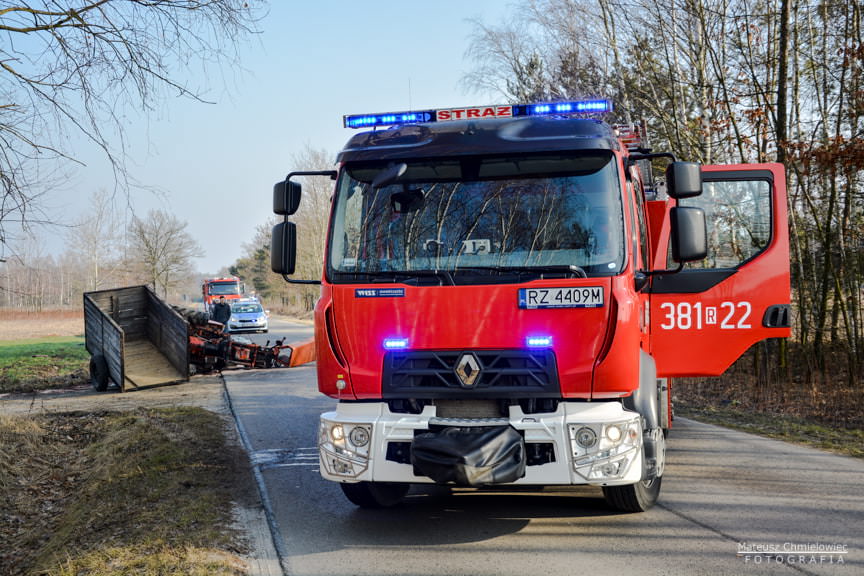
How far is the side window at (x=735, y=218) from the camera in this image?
7105 mm

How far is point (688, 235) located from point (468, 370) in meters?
1.72

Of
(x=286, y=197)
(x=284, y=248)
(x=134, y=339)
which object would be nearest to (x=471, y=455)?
(x=284, y=248)

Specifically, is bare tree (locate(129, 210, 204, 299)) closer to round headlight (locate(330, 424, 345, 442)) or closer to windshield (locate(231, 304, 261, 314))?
windshield (locate(231, 304, 261, 314))

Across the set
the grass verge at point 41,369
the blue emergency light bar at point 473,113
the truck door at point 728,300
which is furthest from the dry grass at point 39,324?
the truck door at point 728,300

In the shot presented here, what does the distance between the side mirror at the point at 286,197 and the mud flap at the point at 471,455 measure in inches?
79.8

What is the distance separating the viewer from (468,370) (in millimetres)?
5027

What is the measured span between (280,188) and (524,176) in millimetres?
1834

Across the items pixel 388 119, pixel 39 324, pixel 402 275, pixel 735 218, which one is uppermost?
pixel 388 119

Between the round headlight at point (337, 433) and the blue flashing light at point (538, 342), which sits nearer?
the blue flashing light at point (538, 342)

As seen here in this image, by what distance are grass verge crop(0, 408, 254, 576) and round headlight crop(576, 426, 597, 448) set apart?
2199mm

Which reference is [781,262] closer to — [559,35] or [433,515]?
[433,515]

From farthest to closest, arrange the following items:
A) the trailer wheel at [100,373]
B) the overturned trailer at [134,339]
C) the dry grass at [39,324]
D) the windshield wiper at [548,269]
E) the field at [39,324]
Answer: the dry grass at [39,324] < the field at [39,324] < the trailer wheel at [100,373] < the overturned trailer at [134,339] < the windshield wiper at [548,269]

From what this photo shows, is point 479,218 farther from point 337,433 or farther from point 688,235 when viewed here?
point 337,433

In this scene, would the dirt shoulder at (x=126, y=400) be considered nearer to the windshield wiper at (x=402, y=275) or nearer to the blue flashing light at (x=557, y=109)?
the windshield wiper at (x=402, y=275)
